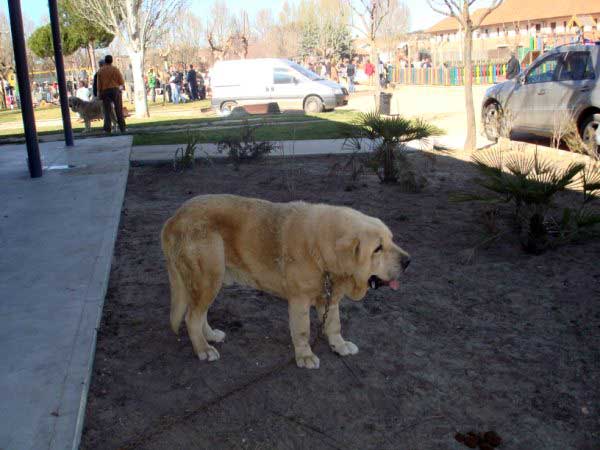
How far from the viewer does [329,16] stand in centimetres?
7275

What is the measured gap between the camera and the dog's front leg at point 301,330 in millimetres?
3752

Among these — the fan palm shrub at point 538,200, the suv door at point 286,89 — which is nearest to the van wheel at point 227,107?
the suv door at point 286,89

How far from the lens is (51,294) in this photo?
188 inches

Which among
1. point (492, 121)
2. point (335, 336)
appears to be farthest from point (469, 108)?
point (335, 336)

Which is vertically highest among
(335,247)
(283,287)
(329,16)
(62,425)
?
(329,16)

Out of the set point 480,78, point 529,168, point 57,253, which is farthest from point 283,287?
point 480,78

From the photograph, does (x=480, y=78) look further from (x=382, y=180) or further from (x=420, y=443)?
(x=420, y=443)

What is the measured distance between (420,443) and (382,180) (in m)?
6.26

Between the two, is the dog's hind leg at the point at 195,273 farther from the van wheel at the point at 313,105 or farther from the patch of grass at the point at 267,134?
the van wheel at the point at 313,105

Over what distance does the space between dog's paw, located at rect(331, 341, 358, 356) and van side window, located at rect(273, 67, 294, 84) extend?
20588 millimetres

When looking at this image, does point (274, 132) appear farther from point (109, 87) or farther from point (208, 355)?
point (208, 355)

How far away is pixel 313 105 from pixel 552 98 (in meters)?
12.5

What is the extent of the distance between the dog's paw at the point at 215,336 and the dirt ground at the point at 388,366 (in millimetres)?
48

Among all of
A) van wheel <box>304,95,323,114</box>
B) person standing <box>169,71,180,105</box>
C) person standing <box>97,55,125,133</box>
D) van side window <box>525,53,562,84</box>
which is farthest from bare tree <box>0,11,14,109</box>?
van side window <box>525,53,562,84</box>
